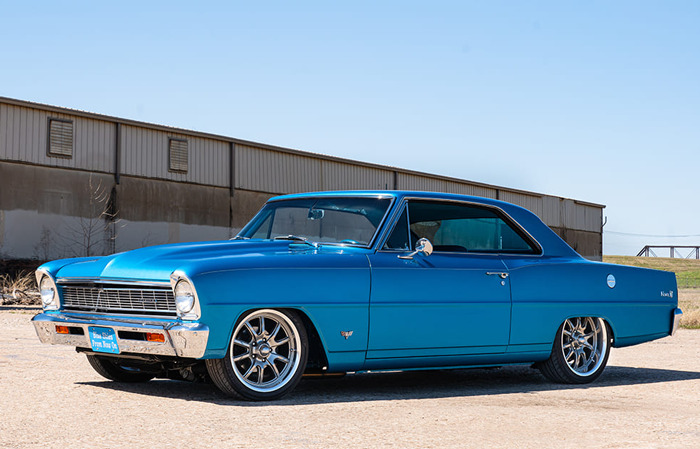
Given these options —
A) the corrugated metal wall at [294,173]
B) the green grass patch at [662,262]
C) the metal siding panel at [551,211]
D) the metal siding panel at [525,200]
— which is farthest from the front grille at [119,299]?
the green grass patch at [662,262]

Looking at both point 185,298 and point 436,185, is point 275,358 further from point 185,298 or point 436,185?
point 436,185

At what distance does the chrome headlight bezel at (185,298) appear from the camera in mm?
5656

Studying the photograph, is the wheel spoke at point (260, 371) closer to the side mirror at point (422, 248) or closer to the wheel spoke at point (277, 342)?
the wheel spoke at point (277, 342)

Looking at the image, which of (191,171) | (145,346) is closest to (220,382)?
(145,346)

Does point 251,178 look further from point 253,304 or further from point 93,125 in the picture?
point 253,304

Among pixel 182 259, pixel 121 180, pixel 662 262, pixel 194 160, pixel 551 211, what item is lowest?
pixel 662 262

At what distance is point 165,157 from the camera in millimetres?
32844

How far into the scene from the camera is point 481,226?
7.51 meters

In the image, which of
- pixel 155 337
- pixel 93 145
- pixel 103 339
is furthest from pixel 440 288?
pixel 93 145

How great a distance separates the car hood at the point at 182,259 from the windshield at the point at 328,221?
7.5 inches

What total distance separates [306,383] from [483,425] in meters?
2.28

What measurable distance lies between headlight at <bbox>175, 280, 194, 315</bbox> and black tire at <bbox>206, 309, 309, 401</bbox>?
347mm

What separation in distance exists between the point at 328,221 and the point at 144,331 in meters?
1.73

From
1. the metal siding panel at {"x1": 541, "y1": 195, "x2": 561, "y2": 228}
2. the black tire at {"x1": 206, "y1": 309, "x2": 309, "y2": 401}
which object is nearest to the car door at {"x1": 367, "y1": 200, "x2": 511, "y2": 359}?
the black tire at {"x1": 206, "y1": 309, "x2": 309, "y2": 401}
